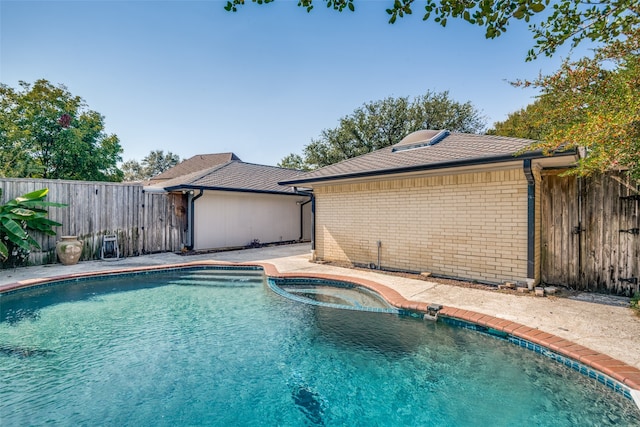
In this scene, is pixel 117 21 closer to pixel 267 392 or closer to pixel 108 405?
pixel 108 405

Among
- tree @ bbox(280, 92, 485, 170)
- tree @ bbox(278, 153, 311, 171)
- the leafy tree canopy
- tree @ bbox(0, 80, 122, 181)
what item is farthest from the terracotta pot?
tree @ bbox(278, 153, 311, 171)

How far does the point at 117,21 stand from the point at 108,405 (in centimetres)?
992

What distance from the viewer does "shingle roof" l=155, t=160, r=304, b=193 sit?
503 inches

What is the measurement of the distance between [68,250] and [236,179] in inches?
280

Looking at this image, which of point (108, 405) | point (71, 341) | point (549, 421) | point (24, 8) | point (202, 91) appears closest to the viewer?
point (549, 421)

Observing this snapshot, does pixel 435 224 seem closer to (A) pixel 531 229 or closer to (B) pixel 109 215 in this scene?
(A) pixel 531 229

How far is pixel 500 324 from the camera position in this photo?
4.61 metres

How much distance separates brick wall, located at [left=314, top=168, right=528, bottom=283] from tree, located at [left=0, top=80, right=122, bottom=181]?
14.6m

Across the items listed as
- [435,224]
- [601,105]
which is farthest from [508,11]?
[435,224]

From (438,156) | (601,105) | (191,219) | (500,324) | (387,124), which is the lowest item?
(500,324)

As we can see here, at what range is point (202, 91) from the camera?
526 inches

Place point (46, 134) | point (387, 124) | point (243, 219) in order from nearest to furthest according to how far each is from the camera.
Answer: point (243, 219) < point (46, 134) < point (387, 124)

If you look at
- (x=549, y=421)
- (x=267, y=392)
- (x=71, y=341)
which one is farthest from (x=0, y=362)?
(x=549, y=421)

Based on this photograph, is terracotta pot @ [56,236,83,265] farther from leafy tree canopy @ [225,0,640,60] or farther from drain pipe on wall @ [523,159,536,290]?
drain pipe on wall @ [523,159,536,290]
